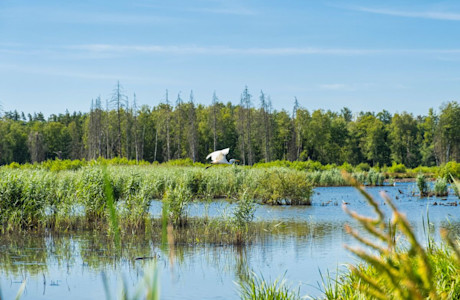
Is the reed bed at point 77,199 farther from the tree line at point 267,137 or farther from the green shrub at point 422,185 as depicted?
the tree line at point 267,137

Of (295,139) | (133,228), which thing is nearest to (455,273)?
(133,228)

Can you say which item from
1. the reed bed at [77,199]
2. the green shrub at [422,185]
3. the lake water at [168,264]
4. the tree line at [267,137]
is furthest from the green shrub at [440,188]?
the tree line at [267,137]

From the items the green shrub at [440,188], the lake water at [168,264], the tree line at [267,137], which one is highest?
the tree line at [267,137]

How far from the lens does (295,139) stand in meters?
76.1

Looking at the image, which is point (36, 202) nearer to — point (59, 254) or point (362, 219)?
point (59, 254)

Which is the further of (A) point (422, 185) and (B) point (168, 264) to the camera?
(A) point (422, 185)

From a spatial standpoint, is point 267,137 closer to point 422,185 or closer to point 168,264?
point 422,185

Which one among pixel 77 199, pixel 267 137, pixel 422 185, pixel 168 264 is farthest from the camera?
pixel 267 137

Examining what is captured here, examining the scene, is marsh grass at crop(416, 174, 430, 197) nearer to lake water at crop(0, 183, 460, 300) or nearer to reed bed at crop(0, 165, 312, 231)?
lake water at crop(0, 183, 460, 300)

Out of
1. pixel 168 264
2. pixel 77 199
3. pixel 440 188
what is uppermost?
pixel 77 199

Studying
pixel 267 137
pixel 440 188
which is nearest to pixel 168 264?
pixel 440 188

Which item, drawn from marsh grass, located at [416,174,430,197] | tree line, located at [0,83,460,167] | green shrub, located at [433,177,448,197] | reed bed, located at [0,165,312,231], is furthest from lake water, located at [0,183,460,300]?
tree line, located at [0,83,460,167]

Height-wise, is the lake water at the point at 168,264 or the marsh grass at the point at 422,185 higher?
the marsh grass at the point at 422,185

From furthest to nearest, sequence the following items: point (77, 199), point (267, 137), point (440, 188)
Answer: point (267, 137)
point (440, 188)
point (77, 199)
